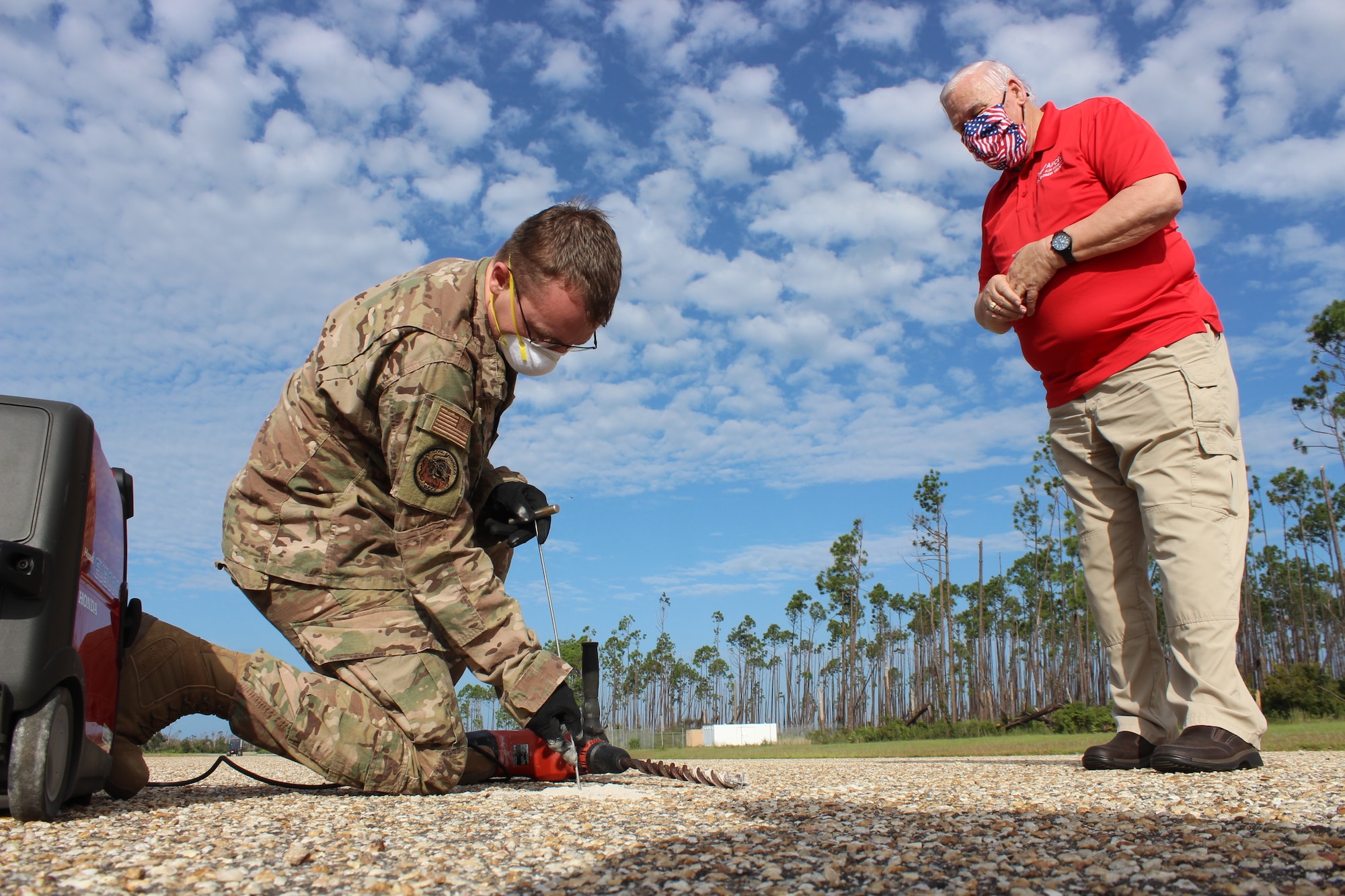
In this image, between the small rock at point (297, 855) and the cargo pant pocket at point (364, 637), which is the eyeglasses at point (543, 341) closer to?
the cargo pant pocket at point (364, 637)

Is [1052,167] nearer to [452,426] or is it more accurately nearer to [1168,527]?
[1168,527]

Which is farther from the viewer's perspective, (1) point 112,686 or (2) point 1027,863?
(1) point 112,686

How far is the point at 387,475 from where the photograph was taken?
342 cm

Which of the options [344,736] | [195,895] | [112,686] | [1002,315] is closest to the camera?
[195,895]

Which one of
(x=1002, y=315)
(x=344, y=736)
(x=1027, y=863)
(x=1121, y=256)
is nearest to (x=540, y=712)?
(x=344, y=736)

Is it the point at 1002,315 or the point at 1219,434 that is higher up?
the point at 1002,315

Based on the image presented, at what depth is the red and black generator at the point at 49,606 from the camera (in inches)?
75.7

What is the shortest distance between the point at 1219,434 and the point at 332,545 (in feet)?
11.3

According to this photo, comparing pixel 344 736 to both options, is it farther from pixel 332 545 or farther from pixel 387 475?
pixel 387 475

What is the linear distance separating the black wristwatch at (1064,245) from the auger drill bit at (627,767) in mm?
2477

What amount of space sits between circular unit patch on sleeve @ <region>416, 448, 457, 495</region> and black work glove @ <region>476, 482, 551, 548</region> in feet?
1.63

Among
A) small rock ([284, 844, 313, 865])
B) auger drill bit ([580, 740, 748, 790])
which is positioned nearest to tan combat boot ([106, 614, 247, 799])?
small rock ([284, 844, 313, 865])

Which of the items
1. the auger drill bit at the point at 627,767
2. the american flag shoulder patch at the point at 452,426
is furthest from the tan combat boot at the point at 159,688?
the auger drill bit at the point at 627,767

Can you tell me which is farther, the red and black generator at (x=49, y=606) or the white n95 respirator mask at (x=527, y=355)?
the white n95 respirator mask at (x=527, y=355)
